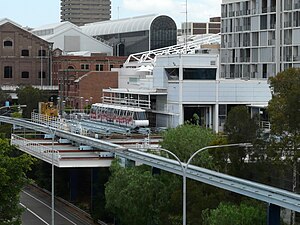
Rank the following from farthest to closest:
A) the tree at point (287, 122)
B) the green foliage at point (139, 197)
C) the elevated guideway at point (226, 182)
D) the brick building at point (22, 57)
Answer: the brick building at point (22, 57), the green foliage at point (139, 197), the tree at point (287, 122), the elevated guideway at point (226, 182)

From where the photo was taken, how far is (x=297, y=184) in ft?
161

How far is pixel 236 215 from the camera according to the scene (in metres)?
41.9

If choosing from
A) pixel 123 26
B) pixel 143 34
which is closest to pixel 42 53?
pixel 143 34

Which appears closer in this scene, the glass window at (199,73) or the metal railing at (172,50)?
the glass window at (199,73)

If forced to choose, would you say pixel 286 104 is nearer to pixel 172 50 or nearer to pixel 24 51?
pixel 172 50

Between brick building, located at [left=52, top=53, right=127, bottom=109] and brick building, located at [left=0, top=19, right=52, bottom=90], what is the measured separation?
2320mm

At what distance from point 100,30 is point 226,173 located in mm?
138692

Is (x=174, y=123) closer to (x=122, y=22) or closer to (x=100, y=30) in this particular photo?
(x=122, y=22)

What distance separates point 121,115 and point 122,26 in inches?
2994

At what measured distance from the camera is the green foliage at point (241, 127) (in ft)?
159

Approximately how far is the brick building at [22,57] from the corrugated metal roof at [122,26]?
17.8 metres

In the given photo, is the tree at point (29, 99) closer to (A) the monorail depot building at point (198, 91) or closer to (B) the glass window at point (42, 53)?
(B) the glass window at point (42, 53)

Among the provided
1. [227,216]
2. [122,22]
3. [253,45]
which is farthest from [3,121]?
[122,22]

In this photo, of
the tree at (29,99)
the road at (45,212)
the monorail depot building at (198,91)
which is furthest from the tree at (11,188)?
the tree at (29,99)
